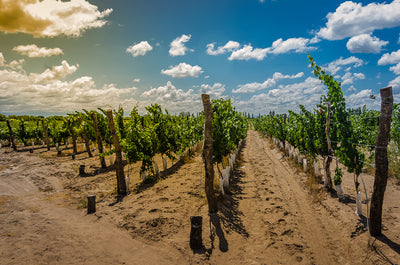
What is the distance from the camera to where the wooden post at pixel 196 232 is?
6.20 metres

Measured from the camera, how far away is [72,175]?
16750 millimetres

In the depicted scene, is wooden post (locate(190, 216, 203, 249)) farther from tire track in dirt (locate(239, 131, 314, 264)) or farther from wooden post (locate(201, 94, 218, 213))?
wooden post (locate(201, 94, 218, 213))

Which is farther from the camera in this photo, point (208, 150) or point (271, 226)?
point (208, 150)

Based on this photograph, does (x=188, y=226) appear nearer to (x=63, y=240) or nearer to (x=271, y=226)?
(x=271, y=226)

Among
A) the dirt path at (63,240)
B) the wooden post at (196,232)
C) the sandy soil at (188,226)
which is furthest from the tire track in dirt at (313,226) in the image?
the dirt path at (63,240)

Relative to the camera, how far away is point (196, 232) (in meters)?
6.24

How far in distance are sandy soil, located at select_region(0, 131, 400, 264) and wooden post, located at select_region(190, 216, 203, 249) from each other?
0.21 m

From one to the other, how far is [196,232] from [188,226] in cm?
147

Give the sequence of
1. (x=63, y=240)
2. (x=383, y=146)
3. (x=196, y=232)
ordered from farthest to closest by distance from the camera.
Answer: (x=63, y=240) → (x=196, y=232) → (x=383, y=146)

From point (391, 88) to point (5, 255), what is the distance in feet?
38.2

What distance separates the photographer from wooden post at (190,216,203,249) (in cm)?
620

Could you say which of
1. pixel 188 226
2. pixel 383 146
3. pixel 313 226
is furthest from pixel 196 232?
pixel 383 146

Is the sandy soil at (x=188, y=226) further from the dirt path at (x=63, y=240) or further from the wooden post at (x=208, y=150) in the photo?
the wooden post at (x=208, y=150)

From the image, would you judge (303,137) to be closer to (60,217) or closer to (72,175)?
(60,217)
